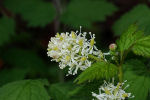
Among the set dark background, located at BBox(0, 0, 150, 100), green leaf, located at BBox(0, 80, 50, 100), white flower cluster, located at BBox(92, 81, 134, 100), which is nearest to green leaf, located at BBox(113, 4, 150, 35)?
dark background, located at BBox(0, 0, 150, 100)

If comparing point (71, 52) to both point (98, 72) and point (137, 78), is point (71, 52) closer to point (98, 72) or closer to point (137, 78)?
point (98, 72)

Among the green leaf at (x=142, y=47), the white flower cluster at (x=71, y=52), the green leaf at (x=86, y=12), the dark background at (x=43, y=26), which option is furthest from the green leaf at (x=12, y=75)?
the green leaf at (x=142, y=47)

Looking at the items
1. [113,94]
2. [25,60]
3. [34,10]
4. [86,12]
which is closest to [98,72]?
[113,94]

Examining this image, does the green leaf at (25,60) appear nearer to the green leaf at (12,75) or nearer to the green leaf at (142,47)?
the green leaf at (12,75)

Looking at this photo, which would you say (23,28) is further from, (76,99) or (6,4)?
(76,99)

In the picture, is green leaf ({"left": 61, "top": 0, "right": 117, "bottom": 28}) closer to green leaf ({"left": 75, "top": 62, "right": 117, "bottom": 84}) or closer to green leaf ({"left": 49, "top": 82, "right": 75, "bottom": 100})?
green leaf ({"left": 49, "top": 82, "right": 75, "bottom": 100})
